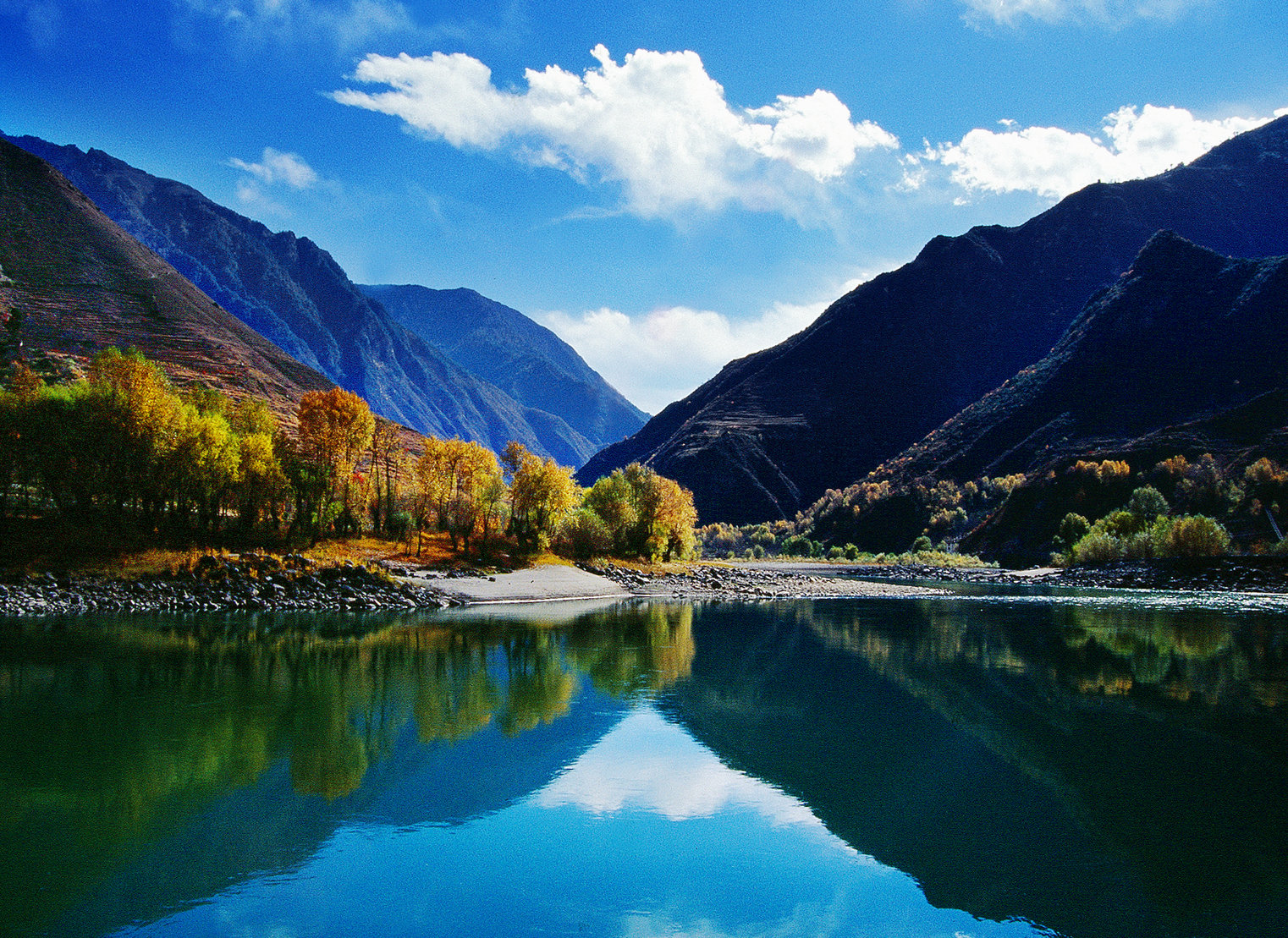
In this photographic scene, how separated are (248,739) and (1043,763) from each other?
52.0 feet

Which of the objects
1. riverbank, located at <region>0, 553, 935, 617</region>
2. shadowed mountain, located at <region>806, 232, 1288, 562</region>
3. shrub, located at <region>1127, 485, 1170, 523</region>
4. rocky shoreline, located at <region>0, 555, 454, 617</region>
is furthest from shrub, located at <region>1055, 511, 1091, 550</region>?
rocky shoreline, located at <region>0, 555, 454, 617</region>

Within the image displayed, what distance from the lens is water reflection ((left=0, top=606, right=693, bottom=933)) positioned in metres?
9.81

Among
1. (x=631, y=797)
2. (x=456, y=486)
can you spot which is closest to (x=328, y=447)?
(x=456, y=486)

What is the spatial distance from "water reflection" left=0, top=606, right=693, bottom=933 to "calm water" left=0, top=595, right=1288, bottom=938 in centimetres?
8

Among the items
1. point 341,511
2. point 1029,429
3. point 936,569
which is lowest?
point 936,569

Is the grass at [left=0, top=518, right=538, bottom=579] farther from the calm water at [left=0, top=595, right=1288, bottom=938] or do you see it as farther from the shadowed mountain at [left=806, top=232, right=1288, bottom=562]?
the shadowed mountain at [left=806, top=232, right=1288, bottom=562]

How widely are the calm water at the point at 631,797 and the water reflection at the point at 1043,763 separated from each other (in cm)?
7

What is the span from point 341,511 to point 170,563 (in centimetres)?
1418

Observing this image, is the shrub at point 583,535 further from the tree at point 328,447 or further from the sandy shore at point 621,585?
the tree at point 328,447

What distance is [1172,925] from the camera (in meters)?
8.16

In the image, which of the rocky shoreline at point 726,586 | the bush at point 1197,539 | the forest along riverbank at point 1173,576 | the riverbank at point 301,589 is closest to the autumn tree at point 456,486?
the riverbank at point 301,589

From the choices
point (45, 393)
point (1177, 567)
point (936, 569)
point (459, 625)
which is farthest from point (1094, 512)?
point (45, 393)

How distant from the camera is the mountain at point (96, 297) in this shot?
298 ft

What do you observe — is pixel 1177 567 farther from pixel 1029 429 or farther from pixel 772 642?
pixel 1029 429
